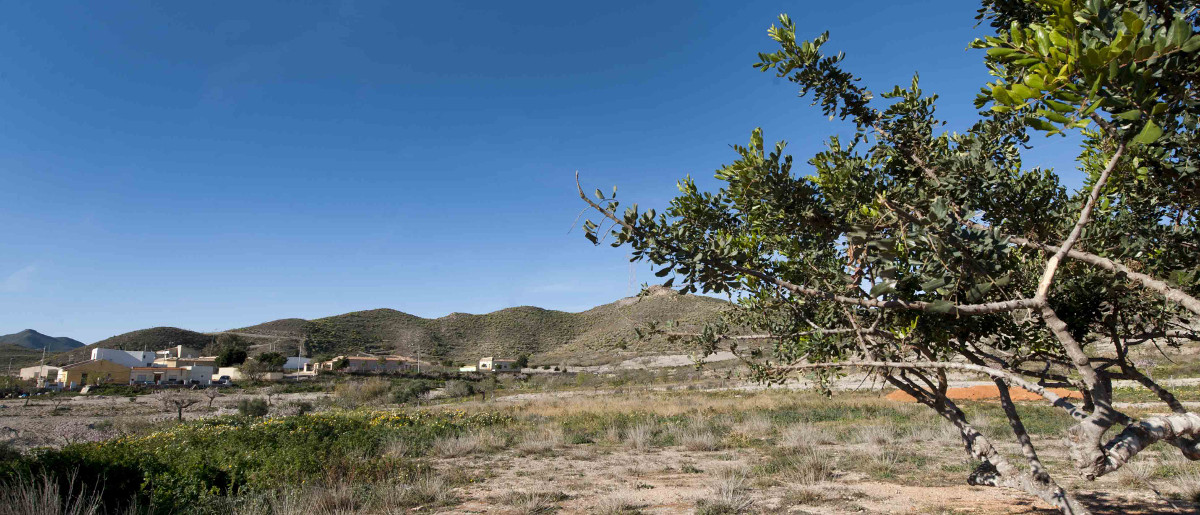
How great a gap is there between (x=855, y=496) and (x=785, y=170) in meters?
6.75

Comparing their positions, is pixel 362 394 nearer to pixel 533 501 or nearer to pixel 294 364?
pixel 533 501

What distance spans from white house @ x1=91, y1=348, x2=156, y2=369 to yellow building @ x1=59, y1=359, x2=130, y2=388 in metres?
8.31

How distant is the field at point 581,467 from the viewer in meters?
7.16

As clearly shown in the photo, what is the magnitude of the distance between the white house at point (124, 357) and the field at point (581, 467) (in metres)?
52.7

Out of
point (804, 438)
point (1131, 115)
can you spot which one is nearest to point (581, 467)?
point (804, 438)

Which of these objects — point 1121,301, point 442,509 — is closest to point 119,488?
point 442,509

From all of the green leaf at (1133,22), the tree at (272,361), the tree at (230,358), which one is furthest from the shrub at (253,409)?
the tree at (230,358)

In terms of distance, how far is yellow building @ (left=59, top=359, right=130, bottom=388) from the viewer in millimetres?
49250

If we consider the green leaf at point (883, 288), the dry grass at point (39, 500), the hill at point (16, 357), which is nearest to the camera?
the green leaf at point (883, 288)

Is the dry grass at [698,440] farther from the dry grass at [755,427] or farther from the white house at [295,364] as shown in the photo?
the white house at [295,364]

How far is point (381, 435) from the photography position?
13617 mm

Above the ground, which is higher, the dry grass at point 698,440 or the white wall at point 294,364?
the white wall at point 294,364

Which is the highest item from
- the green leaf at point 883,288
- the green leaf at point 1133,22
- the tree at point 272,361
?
the tree at point 272,361

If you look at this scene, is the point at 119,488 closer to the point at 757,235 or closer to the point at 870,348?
the point at 757,235
